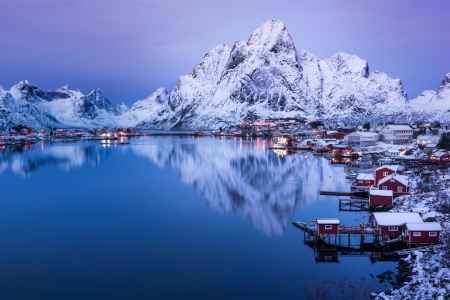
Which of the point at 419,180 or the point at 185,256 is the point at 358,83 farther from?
the point at 185,256

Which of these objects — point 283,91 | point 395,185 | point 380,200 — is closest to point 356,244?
point 380,200

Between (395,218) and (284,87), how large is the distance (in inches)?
6226

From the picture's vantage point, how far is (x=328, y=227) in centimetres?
1648

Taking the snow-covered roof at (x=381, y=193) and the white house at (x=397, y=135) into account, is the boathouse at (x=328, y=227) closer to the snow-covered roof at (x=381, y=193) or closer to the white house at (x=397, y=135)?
the snow-covered roof at (x=381, y=193)

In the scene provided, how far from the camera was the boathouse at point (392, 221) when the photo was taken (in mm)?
16250

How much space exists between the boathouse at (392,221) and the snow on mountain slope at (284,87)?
5382 inches

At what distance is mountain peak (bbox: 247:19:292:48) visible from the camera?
626 feet

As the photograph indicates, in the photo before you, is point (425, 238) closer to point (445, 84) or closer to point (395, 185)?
point (395, 185)

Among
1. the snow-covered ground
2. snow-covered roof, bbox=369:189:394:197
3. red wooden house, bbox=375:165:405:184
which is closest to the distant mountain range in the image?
red wooden house, bbox=375:165:405:184

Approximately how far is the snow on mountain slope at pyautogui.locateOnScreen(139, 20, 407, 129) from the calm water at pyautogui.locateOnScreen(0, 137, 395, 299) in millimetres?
123955

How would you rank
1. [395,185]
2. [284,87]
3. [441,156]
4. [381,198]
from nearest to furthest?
[381,198]
[395,185]
[441,156]
[284,87]

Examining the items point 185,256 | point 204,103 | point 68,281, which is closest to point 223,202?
point 185,256

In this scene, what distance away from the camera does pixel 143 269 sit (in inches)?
563

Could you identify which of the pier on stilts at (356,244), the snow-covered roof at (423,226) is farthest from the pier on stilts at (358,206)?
the snow-covered roof at (423,226)
